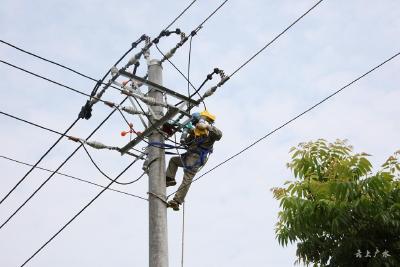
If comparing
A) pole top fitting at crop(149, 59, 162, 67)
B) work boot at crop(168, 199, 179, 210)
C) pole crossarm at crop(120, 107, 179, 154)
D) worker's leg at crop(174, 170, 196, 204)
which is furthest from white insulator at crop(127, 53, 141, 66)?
work boot at crop(168, 199, 179, 210)

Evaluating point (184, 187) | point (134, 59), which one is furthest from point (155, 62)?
point (184, 187)

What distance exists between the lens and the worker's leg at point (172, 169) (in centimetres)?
945

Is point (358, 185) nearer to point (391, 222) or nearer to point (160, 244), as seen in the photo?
point (391, 222)

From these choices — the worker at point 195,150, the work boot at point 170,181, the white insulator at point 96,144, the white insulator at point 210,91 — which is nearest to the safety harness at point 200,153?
the worker at point 195,150

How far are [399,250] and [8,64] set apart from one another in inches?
232

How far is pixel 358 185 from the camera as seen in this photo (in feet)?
26.5

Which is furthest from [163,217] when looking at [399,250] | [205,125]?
[399,250]

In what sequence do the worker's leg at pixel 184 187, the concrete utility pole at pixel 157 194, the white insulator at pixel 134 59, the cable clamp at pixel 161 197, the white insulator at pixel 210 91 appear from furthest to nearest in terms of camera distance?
the white insulator at pixel 134 59 < the white insulator at pixel 210 91 < the worker's leg at pixel 184 187 < the cable clamp at pixel 161 197 < the concrete utility pole at pixel 157 194

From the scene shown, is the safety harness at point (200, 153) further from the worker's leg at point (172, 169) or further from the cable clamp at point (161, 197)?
the cable clamp at point (161, 197)

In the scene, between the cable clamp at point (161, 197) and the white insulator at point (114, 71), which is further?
the white insulator at point (114, 71)

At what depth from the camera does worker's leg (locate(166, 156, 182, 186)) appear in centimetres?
945

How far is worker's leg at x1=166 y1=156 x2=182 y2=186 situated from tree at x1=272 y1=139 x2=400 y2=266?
67.3 inches

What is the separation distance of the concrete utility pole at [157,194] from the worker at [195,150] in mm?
671

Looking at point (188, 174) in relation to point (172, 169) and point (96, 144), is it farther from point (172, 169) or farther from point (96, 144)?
point (96, 144)
